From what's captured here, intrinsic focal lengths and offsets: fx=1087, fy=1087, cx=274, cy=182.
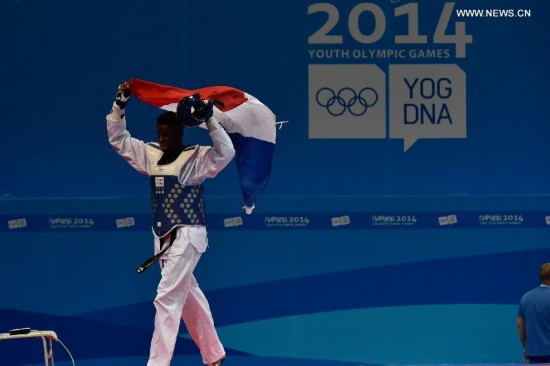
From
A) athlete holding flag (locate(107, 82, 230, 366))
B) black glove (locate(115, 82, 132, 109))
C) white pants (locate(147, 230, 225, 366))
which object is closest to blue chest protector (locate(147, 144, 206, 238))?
athlete holding flag (locate(107, 82, 230, 366))

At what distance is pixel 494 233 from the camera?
29.2 feet

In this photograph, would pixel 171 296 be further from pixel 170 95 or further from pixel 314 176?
pixel 314 176

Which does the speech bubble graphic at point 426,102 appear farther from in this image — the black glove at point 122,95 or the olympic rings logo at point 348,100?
the black glove at point 122,95

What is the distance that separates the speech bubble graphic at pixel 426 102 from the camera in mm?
8961

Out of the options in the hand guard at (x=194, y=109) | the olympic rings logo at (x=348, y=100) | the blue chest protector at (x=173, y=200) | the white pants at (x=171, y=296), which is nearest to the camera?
the hand guard at (x=194, y=109)

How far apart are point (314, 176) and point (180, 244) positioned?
208cm

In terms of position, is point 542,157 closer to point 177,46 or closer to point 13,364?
point 177,46

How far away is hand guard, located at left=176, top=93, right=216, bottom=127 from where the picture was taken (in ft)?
22.7

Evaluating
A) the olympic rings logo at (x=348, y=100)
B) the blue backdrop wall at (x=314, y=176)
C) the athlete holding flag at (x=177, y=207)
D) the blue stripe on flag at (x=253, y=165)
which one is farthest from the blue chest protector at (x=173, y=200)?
the olympic rings logo at (x=348, y=100)

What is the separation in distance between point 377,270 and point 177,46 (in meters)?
2.48

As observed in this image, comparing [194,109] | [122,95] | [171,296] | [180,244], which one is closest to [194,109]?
[194,109]

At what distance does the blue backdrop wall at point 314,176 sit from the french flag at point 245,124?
128 centimetres

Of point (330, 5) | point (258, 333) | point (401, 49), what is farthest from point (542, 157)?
point (258, 333)

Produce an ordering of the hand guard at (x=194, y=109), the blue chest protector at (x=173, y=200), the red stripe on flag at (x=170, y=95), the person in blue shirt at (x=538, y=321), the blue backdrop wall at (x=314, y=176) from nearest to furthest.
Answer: the hand guard at (x=194, y=109) → the blue chest protector at (x=173, y=200) → the red stripe on flag at (x=170, y=95) → the person in blue shirt at (x=538, y=321) → the blue backdrop wall at (x=314, y=176)
